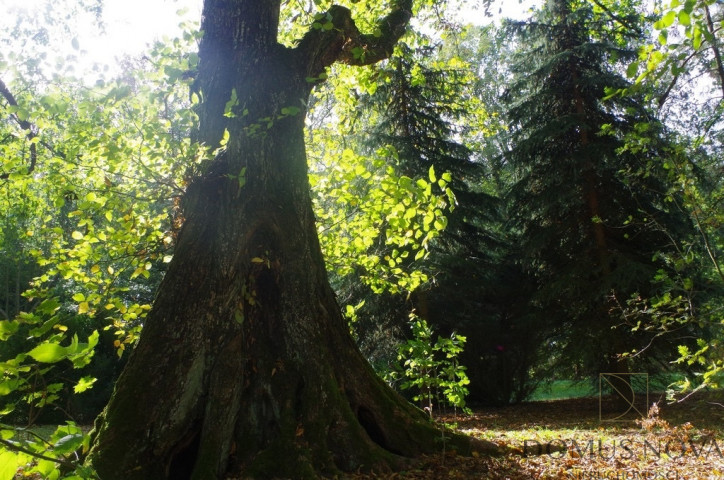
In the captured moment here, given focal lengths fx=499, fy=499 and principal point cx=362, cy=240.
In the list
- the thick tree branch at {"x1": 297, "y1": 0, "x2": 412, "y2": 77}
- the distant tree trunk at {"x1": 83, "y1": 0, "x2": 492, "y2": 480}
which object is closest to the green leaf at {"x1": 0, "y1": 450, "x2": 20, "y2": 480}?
the distant tree trunk at {"x1": 83, "y1": 0, "x2": 492, "y2": 480}

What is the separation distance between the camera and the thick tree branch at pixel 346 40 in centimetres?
441

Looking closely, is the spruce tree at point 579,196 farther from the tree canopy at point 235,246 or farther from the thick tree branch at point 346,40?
the thick tree branch at point 346,40

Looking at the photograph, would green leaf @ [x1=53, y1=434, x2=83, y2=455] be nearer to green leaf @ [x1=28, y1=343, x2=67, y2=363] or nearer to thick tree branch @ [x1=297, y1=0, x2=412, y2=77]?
green leaf @ [x1=28, y1=343, x2=67, y2=363]

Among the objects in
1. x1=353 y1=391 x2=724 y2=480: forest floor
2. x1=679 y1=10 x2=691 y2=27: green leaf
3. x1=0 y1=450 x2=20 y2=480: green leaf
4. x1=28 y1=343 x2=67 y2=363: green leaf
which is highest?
x1=679 y1=10 x2=691 y2=27: green leaf

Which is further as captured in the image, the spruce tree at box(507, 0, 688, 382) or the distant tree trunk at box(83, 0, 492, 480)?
the spruce tree at box(507, 0, 688, 382)

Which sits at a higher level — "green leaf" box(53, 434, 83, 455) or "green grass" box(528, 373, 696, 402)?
"green leaf" box(53, 434, 83, 455)

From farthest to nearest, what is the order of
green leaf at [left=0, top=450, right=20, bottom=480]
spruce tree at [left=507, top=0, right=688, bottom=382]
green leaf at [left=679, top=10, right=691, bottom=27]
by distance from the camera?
spruce tree at [left=507, top=0, right=688, bottom=382]
green leaf at [left=679, top=10, right=691, bottom=27]
green leaf at [left=0, top=450, right=20, bottom=480]

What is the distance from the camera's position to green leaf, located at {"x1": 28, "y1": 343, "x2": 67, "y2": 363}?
861mm

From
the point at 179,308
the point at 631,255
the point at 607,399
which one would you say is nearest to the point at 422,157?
the point at 631,255

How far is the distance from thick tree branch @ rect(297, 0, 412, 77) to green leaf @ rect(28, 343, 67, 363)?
11.3 feet

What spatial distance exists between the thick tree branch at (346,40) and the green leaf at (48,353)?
3.44 meters

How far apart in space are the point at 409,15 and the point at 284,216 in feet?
8.90

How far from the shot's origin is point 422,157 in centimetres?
1309

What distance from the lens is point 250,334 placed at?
3633 mm
